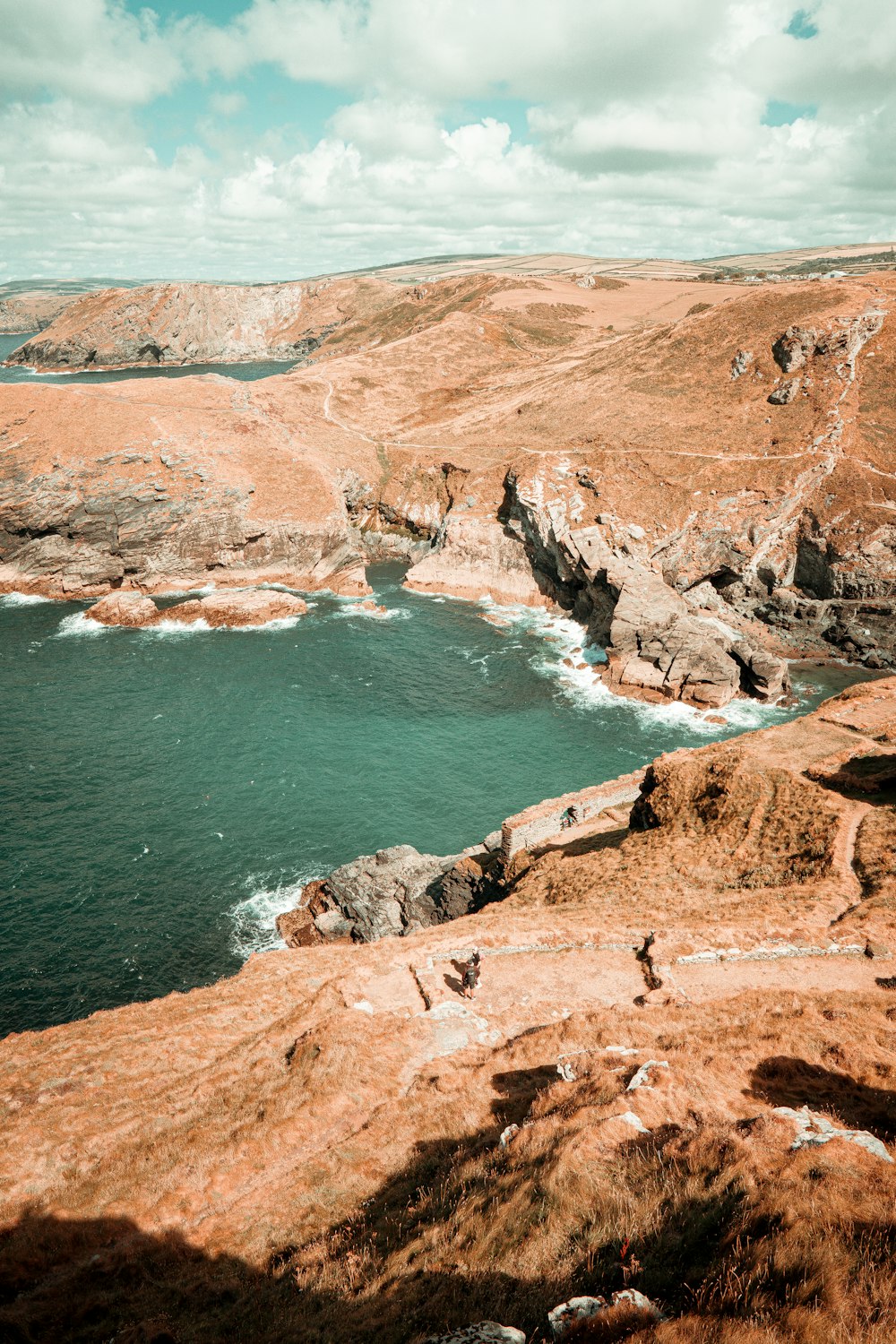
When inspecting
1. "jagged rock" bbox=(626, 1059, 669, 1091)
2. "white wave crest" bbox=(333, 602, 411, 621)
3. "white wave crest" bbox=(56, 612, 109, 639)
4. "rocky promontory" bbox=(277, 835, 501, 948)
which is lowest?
"rocky promontory" bbox=(277, 835, 501, 948)

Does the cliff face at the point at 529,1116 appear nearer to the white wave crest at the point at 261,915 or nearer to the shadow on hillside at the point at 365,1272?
the shadow on hillside at the point at 365,1272

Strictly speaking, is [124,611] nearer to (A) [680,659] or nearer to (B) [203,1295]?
(A) [680,659]

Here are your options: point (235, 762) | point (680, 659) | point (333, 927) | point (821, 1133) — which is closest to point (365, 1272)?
point (821, 1133)

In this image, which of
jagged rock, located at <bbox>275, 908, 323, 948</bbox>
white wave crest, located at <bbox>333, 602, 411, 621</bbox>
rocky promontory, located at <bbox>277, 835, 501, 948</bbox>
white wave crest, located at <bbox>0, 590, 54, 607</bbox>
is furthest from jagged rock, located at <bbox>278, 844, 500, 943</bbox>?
white wave crest, located at <bbox>0, 590, 54, 607</bbox>

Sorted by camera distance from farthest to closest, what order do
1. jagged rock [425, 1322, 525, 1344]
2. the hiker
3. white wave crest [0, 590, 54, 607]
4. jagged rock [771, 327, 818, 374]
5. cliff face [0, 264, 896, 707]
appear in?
1. jagged rock [771, 327, 818, 374]
2. white wave crest [0, 590, 54, 607]
3. cliff face [0, 264, 896, 707]
4. the hiker
5. jagged rock [425, 1322, 525, 1344]

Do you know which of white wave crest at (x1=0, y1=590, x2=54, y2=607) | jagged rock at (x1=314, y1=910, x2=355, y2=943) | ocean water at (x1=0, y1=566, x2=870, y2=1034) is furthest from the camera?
white wave crest at (x1=0, y1=590, x2=54, y2=607)

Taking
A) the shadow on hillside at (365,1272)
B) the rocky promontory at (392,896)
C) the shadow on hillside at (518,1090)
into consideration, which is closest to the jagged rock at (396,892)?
the rocky promontory at (392,896)

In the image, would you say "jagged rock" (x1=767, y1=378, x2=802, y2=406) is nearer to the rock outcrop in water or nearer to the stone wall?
the rock outcrop in water
